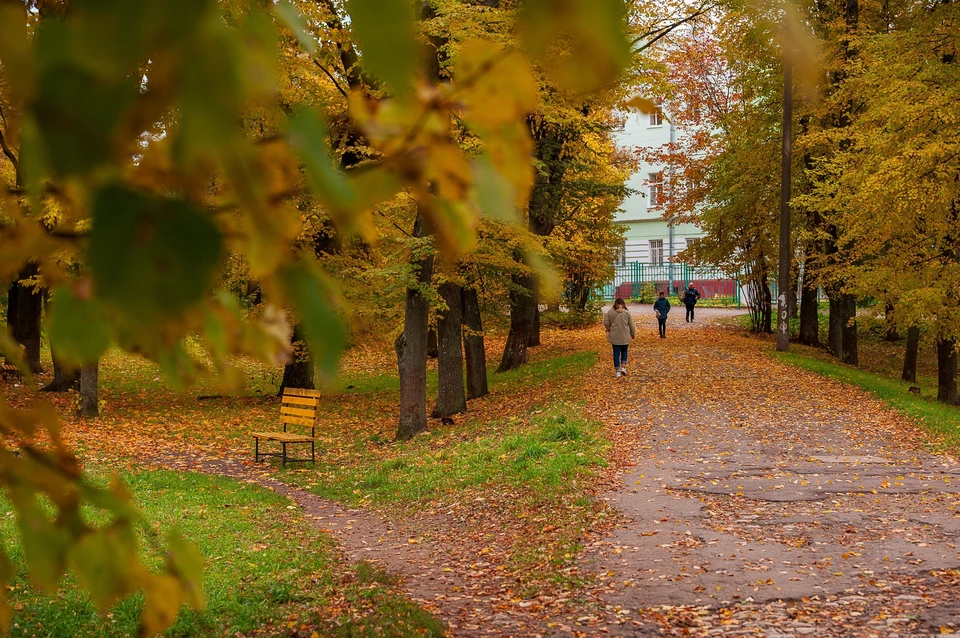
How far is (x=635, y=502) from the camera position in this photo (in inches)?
354

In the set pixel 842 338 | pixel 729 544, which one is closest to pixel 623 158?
pixel 842 338

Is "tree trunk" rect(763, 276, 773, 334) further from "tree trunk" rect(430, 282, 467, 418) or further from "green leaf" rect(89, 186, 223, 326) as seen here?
"green leaf" rect(89, 186, 223, 326)

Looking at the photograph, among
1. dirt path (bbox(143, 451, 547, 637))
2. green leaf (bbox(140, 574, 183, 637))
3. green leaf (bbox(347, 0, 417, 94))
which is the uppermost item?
green leaf (bbox(347, 0, 417, 94))

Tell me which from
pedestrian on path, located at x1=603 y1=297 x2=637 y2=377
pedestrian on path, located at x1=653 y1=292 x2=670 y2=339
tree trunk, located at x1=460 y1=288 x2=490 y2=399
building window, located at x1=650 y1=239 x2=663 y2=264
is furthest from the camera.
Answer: building window, located at x1=650 y1=239 x2=663 y2=264

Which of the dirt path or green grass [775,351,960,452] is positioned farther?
green grass [775,351,960,452]

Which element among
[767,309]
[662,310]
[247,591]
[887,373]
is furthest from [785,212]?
[247,591]

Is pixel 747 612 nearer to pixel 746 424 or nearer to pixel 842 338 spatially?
pixel 746 424

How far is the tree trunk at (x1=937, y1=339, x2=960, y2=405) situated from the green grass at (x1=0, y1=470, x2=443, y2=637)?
1387 cm

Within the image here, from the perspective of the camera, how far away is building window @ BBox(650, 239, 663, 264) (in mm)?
55984

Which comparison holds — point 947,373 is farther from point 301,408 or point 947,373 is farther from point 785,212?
point 301,408

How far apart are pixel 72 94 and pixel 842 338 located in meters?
27.8

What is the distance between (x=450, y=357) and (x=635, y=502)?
320 inches

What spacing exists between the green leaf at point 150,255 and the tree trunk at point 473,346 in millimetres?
17382

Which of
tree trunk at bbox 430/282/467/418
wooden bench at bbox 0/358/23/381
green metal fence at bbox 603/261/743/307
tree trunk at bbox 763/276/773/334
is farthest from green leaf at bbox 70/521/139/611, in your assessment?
green metal fence at bbox 603/261/743/307
